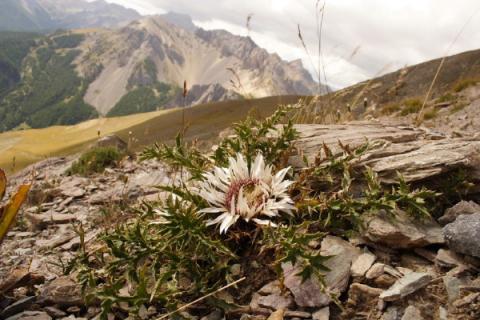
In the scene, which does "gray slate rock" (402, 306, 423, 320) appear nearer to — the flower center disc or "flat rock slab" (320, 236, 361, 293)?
"flat rock slab" (320, 236, 361, 293)

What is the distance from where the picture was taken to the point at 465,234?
2832 millimetres

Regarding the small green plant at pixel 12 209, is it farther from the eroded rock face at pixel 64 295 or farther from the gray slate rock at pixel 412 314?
the gray slate rock at pixel 412 314

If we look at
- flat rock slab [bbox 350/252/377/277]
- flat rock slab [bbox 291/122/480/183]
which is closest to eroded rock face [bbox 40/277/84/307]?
flat rock slab [bbox 350/252/377/277]

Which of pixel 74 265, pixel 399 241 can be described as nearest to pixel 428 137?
pixel 399 241

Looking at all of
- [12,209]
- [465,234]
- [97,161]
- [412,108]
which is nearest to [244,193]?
[465,234]

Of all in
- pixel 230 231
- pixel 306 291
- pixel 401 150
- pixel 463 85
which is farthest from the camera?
pixel 463 85

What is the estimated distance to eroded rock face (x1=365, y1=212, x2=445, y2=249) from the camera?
3.01 m

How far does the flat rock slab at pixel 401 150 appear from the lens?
11.5ft

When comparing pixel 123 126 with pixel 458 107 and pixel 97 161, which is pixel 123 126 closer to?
pixel 458 107

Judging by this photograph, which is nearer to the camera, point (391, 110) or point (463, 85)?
point (391, 110)

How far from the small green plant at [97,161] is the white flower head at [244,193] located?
6.06m

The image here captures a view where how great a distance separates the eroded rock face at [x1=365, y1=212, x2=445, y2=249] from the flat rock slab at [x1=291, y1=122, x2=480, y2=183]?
46cm

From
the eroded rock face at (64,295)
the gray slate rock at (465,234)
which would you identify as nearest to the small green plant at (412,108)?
the gray slate rock at (465,234)

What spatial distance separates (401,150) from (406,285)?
1.63 metres
